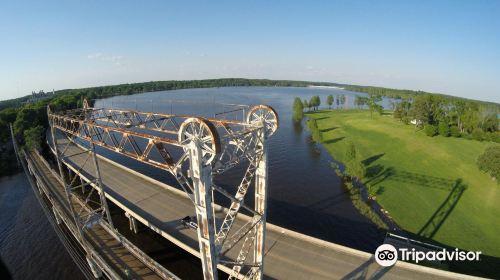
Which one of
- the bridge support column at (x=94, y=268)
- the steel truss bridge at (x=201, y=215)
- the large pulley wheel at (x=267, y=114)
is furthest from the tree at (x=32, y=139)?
the large pulley wheel at (x=267, y=114)

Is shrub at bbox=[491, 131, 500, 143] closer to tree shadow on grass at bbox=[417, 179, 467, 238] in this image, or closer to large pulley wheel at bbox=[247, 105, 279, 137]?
tree shadow on grass at bbox=[417, 179, 467, 238]

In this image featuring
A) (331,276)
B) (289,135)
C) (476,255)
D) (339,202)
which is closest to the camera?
(331,276)

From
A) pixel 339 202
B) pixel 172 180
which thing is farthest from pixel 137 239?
pixel 339 202

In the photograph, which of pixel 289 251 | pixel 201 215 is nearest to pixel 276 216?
pixel 289 251

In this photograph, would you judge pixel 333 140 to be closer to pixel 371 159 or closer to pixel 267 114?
pixel 371 159

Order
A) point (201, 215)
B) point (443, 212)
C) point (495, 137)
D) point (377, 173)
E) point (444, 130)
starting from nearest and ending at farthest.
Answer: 1. point (201, 215)
2. point (443, 212)
3. point (377, 173)
4. point (495, 137)
5. point (444, 130)

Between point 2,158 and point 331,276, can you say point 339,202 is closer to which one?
point 331,276
